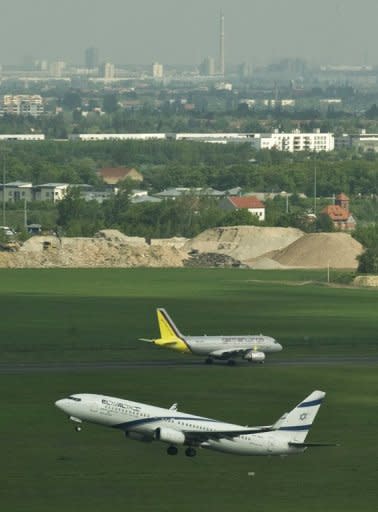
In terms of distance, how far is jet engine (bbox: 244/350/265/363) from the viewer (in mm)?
141250

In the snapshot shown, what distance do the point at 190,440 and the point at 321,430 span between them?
12142 millimetres

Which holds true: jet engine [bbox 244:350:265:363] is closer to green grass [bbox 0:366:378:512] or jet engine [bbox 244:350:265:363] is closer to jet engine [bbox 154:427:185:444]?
green grass [bbox 0:366:378:512]

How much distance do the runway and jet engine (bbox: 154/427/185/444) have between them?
35.9 metres

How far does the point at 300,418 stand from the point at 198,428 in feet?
17.5

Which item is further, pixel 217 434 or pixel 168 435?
pixel 168 435

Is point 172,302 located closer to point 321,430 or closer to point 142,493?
point 321,430

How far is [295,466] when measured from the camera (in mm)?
99375

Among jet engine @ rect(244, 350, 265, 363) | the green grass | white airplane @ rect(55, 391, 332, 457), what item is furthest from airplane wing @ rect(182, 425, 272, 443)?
jet engine @ rect(244, 350, 265, 363)

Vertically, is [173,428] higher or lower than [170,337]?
higher

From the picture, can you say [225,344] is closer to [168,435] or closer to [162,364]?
[162,364]

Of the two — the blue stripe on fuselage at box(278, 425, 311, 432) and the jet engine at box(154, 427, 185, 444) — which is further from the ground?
the blue stripe on fuselage at box(278, 425, 311, 432)

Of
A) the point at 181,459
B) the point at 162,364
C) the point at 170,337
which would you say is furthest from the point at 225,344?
the point at 181,459

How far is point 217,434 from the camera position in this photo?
98.9m

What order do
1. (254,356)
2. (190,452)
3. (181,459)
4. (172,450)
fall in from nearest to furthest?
(181,459) → (190,452) → (172,450) → (254,356)
